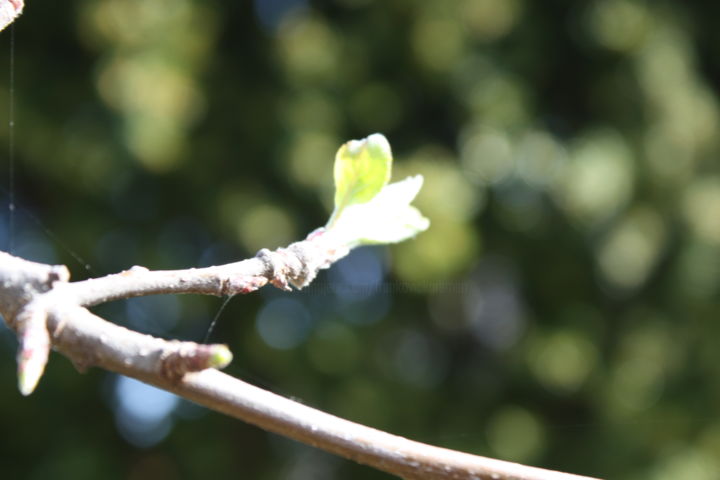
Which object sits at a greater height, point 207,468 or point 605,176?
point 605,176

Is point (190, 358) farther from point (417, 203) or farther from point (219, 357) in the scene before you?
point (417, 203)

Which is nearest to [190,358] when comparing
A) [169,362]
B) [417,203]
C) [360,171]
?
[169,362]

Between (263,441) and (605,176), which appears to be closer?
(605,176)

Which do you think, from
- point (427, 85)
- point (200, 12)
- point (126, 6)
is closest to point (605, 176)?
point (427, 85)

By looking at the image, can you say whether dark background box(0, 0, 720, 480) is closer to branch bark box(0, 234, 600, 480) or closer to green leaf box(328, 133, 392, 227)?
green leaf box(328, 133, 392, 227)

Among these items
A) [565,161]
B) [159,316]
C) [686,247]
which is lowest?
[159,316]

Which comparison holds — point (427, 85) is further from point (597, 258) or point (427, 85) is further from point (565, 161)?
point (597, 258)

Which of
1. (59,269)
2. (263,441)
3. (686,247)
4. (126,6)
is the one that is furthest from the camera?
(263,441)

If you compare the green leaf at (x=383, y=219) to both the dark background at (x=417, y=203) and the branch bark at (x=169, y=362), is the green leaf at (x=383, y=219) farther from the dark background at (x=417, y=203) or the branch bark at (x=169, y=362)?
the dark background at (x=417, y=203)
